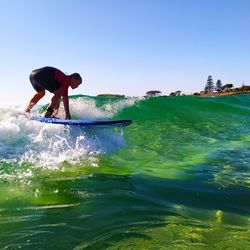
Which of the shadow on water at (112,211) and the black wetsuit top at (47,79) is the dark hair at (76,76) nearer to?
the black wetsuit top at (47,79)

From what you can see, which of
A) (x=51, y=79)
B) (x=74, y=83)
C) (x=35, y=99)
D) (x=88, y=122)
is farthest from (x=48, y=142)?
(x=35, y=99)

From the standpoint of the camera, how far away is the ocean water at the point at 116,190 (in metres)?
3.37

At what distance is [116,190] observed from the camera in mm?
4855

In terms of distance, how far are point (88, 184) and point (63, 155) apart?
1.76m

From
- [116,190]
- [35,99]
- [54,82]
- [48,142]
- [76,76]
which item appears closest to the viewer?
[116,190]

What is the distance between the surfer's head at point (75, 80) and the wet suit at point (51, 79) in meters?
0.09

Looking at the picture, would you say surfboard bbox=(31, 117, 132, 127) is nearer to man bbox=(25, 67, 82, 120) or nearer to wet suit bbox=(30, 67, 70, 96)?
man bbox=(25, 67, 82, 120)

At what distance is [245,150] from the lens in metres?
8.01

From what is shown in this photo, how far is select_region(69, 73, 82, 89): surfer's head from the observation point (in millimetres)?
8438

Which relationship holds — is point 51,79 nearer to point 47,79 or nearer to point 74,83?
point 47,79

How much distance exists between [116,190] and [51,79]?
4579 millimetres

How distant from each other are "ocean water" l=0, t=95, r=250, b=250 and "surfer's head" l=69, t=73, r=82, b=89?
1.20 m

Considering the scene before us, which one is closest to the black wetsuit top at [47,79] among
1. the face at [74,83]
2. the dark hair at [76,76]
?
the face at [74,83]

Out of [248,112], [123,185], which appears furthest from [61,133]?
[248,112]
